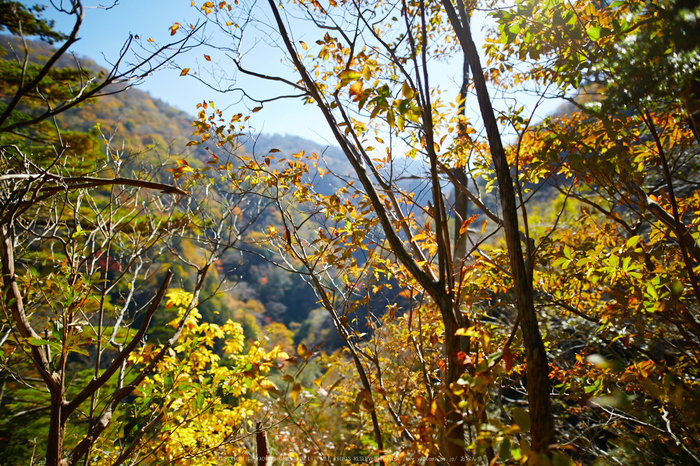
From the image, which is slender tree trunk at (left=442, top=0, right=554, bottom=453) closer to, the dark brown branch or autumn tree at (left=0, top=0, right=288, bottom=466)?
autumn tree at (left=0, top=0, right=288, bottom=466)

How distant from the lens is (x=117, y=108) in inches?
1373

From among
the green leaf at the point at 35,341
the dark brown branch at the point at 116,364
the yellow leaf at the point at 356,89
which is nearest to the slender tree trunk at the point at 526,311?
the yellow leaf at the point at 356,89

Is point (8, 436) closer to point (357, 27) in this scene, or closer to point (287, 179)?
point (287, 179)

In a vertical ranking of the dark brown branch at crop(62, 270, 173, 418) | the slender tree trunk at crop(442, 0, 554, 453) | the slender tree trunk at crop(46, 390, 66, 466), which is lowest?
the slender tree trunk at crop(46, 390, 66, 466)

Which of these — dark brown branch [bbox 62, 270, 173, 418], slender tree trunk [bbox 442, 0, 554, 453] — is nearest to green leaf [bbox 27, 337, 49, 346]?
dark brown branch [bbox 62, 270, 173, 418]

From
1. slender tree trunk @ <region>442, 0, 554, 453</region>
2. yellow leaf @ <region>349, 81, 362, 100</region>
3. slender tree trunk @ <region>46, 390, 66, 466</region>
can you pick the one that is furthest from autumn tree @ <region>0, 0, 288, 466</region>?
slender tree trunk @ <region>442, 0, 554, 453</region>

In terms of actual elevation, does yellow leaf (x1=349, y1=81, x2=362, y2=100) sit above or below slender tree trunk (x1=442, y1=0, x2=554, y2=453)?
above

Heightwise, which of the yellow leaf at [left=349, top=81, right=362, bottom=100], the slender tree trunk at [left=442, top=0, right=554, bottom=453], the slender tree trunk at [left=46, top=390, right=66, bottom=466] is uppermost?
the yellow leaf at [left=349, top=81, right=362, bottom=100]

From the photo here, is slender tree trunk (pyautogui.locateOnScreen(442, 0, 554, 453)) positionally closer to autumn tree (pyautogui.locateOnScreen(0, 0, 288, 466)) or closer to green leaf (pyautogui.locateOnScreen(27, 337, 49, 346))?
autumn tree (pyautogui.locateOnScreen(0, 0, 288, 466))

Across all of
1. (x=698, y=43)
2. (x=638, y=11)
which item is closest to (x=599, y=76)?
(x=638, y=11)

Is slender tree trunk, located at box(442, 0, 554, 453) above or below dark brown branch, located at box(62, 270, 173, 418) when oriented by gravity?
above

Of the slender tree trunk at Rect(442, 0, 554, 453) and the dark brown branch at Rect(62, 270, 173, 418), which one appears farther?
the dark brown branch at Rect(62, 270, 173, 418)

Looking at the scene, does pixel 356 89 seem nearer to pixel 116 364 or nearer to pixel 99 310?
pixel 116 364

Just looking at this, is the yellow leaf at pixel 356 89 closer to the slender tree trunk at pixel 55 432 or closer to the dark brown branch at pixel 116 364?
the dark brown branch at pixel 116 364
